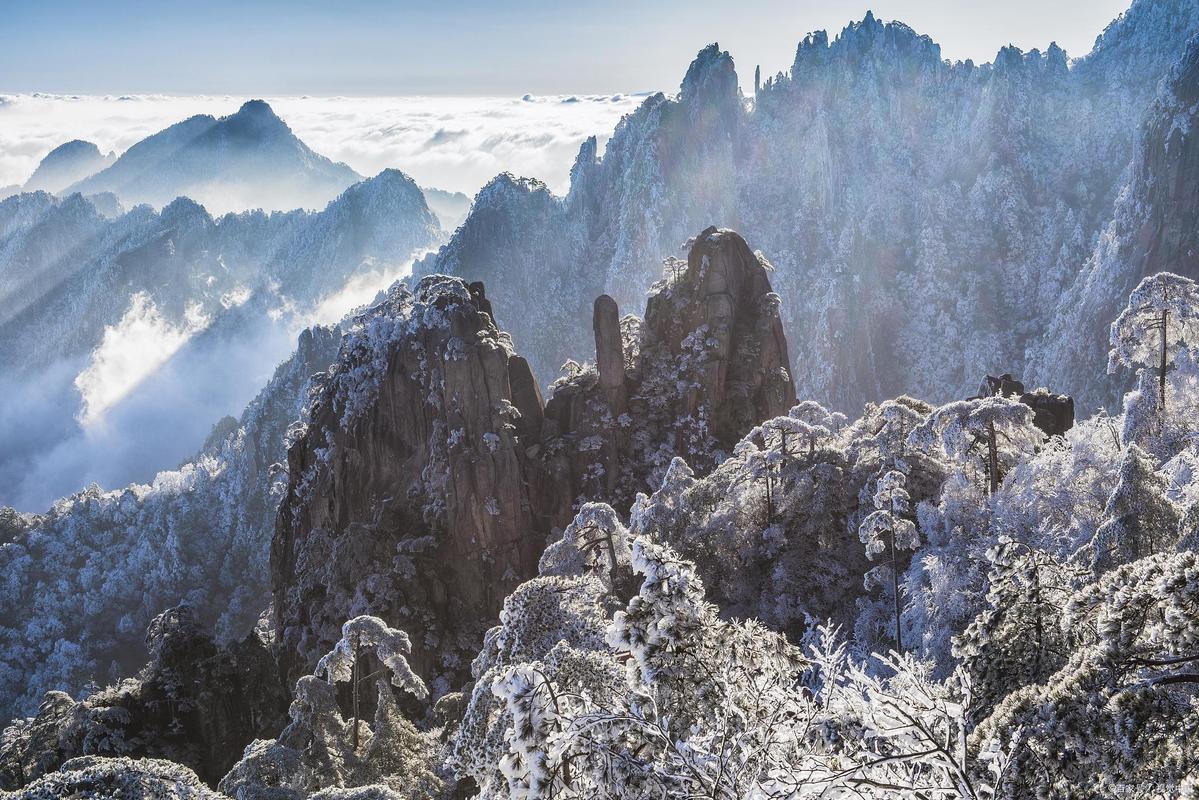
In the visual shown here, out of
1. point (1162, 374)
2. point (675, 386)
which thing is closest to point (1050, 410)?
point (1162, 374)

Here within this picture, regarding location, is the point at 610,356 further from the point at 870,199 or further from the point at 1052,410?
the point at 870,199

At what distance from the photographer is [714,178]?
131 meters

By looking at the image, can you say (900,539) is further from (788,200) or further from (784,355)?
(788,200)

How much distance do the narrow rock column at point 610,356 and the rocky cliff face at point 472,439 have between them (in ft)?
0.27

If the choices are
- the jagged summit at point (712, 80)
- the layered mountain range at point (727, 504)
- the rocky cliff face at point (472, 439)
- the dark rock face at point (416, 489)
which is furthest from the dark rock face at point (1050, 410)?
the jagged summit at point (712, 80)

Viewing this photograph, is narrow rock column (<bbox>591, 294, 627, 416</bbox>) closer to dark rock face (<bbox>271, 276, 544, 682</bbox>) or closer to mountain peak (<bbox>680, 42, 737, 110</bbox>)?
dark rock face (<bbox>271, 276, 544, 682</bbox>)

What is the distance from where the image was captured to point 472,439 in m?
40.5

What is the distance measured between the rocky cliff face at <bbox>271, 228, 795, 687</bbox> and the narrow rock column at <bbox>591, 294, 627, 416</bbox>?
0.27 ft

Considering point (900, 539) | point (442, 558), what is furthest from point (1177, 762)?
point (442, 558)

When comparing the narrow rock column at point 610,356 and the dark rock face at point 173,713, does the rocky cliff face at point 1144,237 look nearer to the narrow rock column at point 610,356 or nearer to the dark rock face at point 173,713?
the narrow rock column at point 610,356

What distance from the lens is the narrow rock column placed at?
4397 cm

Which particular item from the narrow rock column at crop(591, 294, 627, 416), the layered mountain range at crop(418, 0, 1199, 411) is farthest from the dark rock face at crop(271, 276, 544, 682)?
the layered mountain range at crop(418, 0, 1199, 411)

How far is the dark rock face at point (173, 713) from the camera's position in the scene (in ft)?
81.8

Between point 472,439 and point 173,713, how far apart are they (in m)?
16.7
